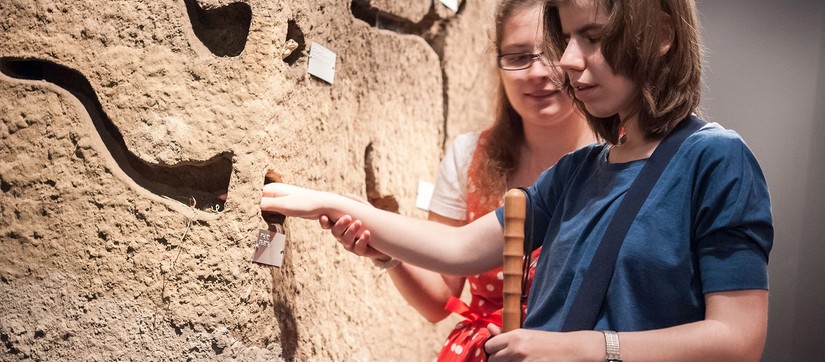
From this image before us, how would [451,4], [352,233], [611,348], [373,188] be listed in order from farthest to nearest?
[451,4] → [373,188] → [352,233] → [611,348]

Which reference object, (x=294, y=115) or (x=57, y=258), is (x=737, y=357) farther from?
(x=57, y=258)

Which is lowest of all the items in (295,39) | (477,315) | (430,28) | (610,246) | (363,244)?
(477,315)

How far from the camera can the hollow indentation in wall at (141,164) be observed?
203cm

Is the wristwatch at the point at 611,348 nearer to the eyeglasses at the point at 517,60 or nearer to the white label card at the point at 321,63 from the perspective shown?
the eyeglasses at the point at 517,60

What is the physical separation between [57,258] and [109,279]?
140 mm

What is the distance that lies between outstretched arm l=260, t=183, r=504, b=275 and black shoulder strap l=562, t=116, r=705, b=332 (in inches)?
14.5

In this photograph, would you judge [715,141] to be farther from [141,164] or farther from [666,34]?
[141,164]

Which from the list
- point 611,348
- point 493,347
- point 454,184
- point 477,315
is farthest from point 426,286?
point 611,348

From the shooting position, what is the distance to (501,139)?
7.88 ft

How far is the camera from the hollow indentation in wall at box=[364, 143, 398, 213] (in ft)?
9.12

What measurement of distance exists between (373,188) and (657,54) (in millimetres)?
1552

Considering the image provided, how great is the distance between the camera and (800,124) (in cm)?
208

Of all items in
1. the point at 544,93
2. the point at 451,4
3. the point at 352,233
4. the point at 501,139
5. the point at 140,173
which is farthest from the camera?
the point at 451,4

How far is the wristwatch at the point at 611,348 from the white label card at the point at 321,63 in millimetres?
1239
